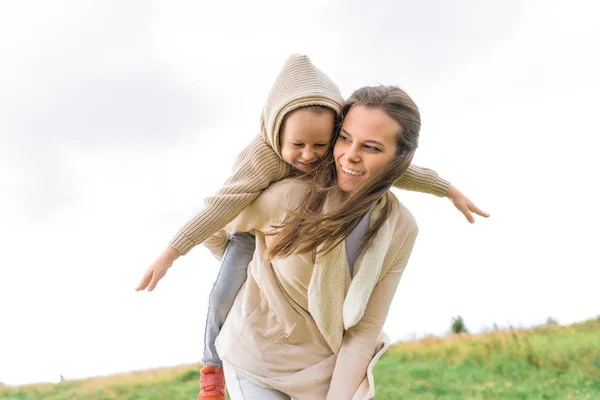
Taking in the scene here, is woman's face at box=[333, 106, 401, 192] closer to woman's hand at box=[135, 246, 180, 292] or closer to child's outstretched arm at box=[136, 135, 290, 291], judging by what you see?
child's outstretched arm at box=[136, 135, 290, 291]

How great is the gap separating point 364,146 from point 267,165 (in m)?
0.36

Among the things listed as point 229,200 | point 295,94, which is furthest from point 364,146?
point 229,200

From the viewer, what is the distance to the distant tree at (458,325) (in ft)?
17.1

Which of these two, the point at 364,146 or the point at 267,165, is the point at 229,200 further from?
the point at 364,146

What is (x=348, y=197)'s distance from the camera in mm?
2121

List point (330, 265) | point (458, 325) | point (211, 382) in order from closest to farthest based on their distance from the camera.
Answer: point (330, 265), point (211, 382), point (458, 325)

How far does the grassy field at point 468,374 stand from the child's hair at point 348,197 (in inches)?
107

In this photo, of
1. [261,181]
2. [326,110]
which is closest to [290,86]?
[326,110]

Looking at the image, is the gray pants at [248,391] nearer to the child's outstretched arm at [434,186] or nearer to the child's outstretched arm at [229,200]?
the child's outstretched arm at [229,200]

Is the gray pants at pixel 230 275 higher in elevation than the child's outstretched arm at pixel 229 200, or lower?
lower

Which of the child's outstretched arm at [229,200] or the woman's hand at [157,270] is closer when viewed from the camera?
the child's outstretched arm at [229,200]

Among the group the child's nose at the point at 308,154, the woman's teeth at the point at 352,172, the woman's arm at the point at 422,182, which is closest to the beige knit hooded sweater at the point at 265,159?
the child's nose at the point at 308,154

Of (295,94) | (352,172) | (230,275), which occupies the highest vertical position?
(295,94)

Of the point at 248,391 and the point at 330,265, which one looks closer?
the point at 330,265
